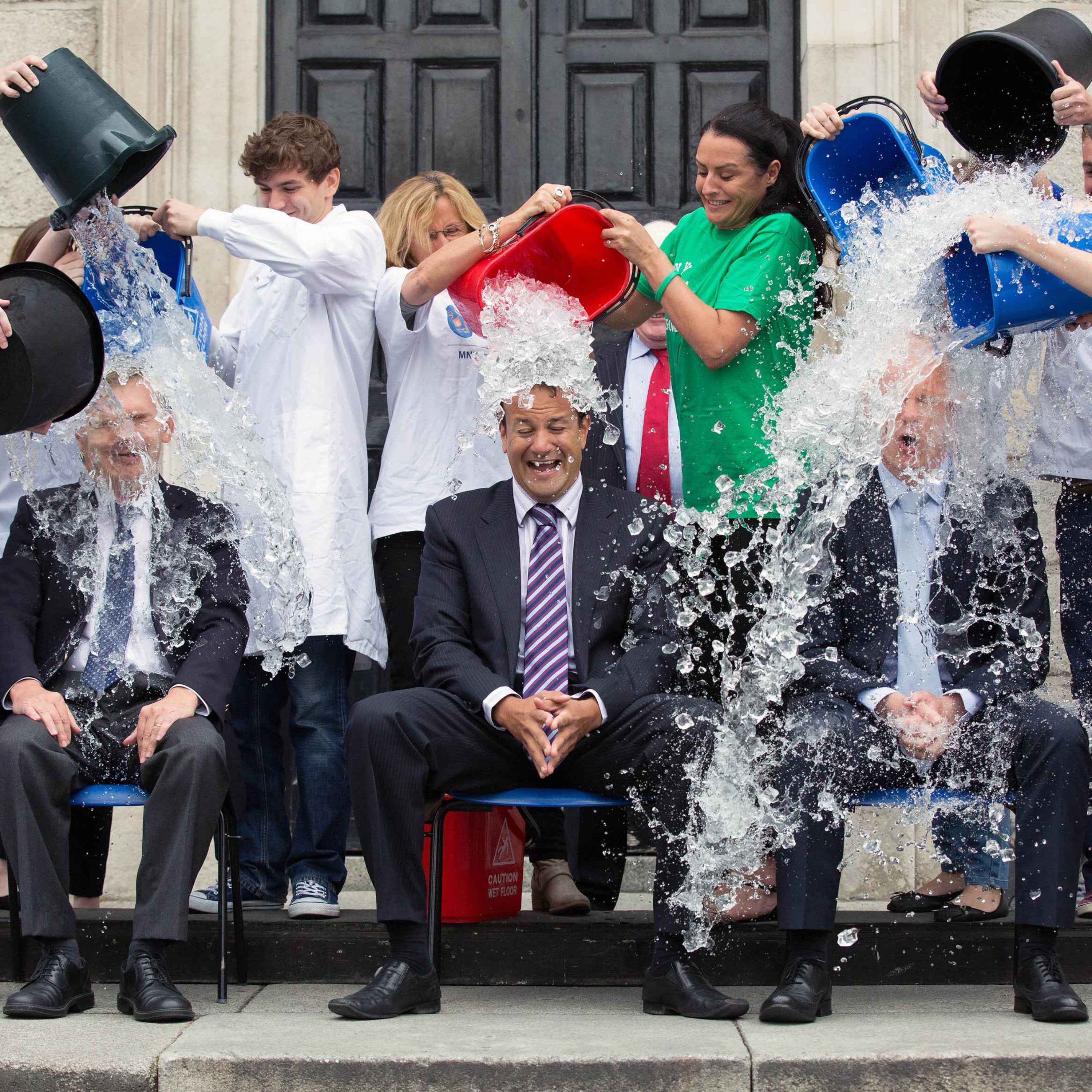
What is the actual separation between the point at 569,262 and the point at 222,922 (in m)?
2.00

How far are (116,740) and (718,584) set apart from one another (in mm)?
1631

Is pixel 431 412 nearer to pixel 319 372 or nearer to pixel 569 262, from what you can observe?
pixel 319 372

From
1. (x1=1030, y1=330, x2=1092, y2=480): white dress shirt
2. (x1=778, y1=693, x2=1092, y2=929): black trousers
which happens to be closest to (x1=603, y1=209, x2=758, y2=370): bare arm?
(x1=1030, y1=330, x2=1092, y2=480): white dress shirt

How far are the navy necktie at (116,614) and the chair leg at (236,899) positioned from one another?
484 millimetres

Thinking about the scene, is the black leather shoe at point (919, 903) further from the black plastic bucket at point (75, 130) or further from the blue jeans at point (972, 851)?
the black plastic bucket at point (75, 130)

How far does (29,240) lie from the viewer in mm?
4906

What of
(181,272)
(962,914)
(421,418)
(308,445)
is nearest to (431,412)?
(421,418)

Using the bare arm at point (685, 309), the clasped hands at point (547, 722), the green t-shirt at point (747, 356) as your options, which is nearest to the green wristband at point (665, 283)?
the bare arm at point (685, 309)

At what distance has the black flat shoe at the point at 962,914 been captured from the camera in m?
4.44

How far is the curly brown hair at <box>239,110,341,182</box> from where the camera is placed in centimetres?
491

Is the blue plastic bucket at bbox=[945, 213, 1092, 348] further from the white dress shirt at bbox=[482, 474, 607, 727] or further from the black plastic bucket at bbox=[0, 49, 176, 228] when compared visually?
the black plastic bucket at bbox=[0, 49, 176, 228]

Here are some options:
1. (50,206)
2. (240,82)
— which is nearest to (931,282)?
(240,82)

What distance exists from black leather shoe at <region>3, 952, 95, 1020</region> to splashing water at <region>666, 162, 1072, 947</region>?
1.57 metres

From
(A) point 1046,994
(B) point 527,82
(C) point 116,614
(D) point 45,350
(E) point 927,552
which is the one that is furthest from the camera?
(B) point 527,82
